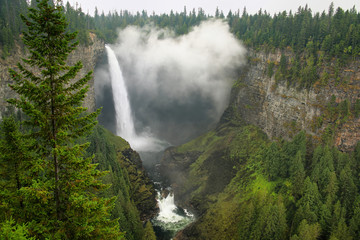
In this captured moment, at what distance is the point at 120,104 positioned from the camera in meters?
113

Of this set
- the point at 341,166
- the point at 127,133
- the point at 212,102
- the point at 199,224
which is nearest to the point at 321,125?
the point at 341,166

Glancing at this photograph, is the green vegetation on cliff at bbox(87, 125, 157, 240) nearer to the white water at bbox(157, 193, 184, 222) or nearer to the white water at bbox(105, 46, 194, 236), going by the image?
the white water at bbox(157, 193, 184, 222)

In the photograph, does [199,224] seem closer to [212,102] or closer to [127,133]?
[127,133]

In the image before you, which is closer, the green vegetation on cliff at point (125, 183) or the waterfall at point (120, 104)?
the green vegetation on cliff at point (125, 183)

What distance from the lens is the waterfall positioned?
111625 millimetres

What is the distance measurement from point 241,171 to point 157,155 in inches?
→ 1548

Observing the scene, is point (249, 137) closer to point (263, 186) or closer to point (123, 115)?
point (263, 186)

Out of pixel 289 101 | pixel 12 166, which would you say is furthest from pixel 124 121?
pixel 12 166

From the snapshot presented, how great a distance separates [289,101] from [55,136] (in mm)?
79284

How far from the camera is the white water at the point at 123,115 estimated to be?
111812 millimetres

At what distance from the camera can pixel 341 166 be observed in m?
60.8

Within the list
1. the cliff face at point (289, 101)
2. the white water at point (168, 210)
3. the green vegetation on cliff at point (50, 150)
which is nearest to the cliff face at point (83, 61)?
the white water at point (168, 210)

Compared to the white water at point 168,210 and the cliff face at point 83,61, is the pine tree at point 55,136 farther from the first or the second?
the white water at point 168,210

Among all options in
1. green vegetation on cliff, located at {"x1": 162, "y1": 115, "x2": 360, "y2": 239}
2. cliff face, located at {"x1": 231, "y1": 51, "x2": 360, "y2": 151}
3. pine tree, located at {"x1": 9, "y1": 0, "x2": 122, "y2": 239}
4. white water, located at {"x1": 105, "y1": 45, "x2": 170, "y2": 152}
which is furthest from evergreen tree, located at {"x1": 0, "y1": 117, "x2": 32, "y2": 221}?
white water, located at {"x1": 105, "y1": 45, "x2": 170, "y2": 152}
